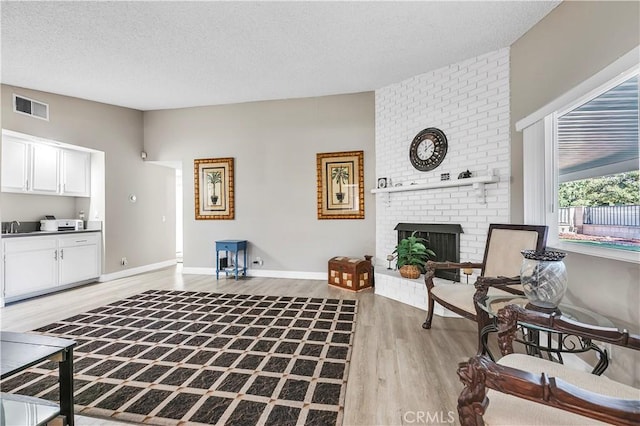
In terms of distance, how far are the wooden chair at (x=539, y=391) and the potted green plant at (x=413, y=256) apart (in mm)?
2184

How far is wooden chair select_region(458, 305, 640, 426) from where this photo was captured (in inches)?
29.5

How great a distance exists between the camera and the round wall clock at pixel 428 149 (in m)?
3.69

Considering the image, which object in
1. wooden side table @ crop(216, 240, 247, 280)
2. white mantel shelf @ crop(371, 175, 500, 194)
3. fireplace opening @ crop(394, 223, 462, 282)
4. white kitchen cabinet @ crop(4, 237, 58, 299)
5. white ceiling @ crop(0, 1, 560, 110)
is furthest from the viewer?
wooden side table @ crop(216, 240, 247, 280)

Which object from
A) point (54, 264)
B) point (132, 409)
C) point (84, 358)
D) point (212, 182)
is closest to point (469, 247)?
point (132, 409)

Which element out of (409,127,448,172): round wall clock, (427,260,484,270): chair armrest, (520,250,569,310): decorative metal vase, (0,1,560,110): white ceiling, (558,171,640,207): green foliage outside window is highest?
(0,1,560,110): white ceiling

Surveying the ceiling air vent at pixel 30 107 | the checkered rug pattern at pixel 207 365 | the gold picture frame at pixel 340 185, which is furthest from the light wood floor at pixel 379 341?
the ceiling air vent at pixel 30 107

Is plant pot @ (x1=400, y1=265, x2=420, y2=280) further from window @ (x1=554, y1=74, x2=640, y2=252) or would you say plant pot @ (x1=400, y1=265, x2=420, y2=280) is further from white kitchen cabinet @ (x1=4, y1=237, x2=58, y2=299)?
white kitchen cabinet @ (x1=4, y1=237, x2=58, y2=299)

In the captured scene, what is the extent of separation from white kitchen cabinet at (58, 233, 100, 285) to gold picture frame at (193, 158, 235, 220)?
165 cm

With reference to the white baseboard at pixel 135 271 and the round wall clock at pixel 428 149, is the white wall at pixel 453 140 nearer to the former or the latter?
the round wall clock at pixel 428 149

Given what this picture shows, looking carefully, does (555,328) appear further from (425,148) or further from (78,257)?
(78,257)

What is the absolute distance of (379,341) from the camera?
98.2 inches

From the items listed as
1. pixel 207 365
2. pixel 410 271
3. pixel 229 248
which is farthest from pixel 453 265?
pixel 229 248

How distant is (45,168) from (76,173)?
443mm

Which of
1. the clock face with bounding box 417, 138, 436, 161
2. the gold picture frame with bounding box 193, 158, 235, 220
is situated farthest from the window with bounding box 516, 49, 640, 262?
the gold picture frame with bounding box 193, 158, 235, 220
